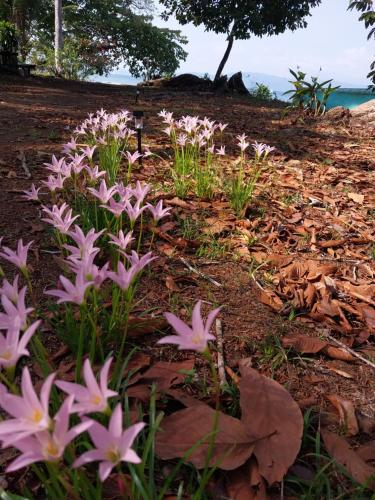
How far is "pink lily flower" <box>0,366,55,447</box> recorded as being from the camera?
640 millimetres

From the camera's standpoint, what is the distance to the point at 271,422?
1.16m

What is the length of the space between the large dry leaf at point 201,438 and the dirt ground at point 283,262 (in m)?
0.31

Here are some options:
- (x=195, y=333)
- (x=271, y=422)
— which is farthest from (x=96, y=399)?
(x=271, y=422)

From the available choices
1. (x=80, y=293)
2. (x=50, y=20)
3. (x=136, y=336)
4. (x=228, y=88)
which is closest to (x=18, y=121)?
(x=136, y=336)

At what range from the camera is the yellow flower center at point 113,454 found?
66 cm

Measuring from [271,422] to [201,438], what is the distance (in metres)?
0.21

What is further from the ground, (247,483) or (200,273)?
(200,273)

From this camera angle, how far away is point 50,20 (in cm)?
2331

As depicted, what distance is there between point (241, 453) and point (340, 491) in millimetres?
271

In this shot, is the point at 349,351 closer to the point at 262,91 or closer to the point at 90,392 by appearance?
the point at 90,392

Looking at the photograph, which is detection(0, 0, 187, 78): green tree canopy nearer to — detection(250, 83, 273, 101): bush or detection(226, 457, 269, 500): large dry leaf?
detection(250, 83, 273, 101): bush

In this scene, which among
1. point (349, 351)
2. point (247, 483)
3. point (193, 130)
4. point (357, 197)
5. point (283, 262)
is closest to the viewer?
point (247, 483)

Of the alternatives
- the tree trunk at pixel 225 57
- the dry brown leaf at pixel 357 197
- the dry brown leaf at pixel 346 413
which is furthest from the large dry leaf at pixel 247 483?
the tree trunk at pixel 225 57

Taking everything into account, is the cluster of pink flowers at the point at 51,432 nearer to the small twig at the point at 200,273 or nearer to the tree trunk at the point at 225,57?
the small twig at the point at 200,273
